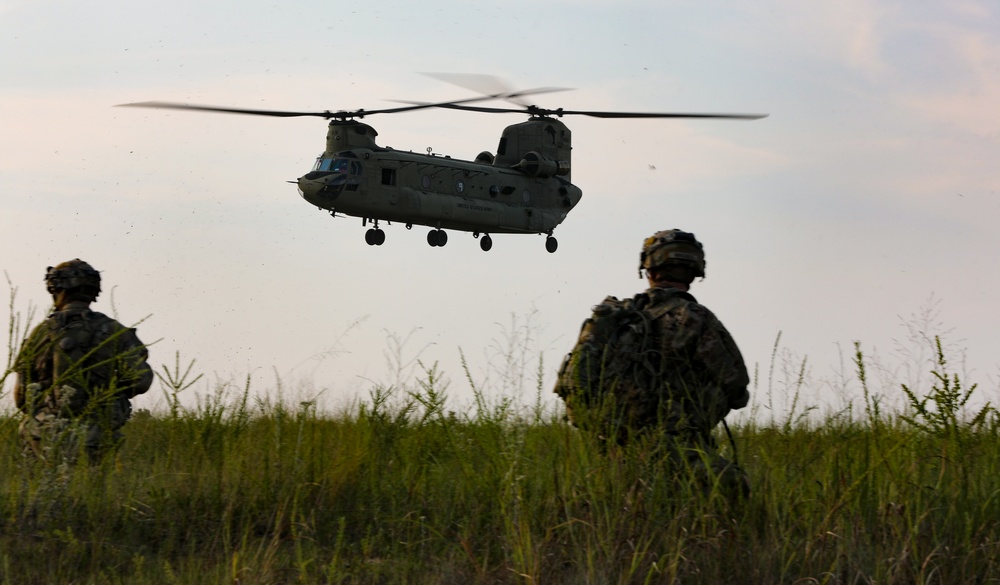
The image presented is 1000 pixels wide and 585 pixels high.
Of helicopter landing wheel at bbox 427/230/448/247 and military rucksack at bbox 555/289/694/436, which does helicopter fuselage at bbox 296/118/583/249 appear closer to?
helicopter landing wheel at bbox 427/230/448/247

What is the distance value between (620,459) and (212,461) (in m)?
2.46

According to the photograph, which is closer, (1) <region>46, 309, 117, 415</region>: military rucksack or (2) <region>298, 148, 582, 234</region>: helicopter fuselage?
(1) <region>46, 309, 117, 415</region>: military rucksack

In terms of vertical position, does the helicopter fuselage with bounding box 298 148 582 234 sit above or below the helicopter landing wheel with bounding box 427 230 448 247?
above

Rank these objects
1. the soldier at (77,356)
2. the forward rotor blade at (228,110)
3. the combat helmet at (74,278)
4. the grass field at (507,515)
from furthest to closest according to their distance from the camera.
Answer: the forward rotor blade at (228,110)
the combat helmet at (74,278)
the soldier at (77,356)
the grass field at (507,515)

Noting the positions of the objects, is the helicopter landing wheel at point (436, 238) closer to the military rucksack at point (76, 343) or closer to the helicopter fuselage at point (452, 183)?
the helicopter fuselage at point (452, 183)

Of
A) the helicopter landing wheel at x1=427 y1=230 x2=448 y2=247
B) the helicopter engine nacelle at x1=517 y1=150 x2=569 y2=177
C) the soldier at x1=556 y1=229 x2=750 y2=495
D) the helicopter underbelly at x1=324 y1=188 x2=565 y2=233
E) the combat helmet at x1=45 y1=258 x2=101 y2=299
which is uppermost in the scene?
the helicopter engine nacelle at x1=517 y1=150 x2=569 y2=177

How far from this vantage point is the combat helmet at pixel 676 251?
5.63m

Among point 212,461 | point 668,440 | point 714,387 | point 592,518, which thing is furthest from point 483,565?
point 212,461

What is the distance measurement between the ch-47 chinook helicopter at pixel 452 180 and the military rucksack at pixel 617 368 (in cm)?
1437

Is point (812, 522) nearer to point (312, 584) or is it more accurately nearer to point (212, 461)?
point (312, 584)

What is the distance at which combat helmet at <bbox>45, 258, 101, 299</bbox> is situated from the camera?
275 inches

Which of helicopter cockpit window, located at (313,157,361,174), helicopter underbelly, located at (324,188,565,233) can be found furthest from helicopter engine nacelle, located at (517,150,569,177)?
helicopter cockpit window, located at (313,157,361,174)

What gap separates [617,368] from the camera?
5.42 meters

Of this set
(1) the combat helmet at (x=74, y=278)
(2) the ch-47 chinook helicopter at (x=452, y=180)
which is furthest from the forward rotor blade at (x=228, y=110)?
(1) the combat helmet at (x=74, y=278)
